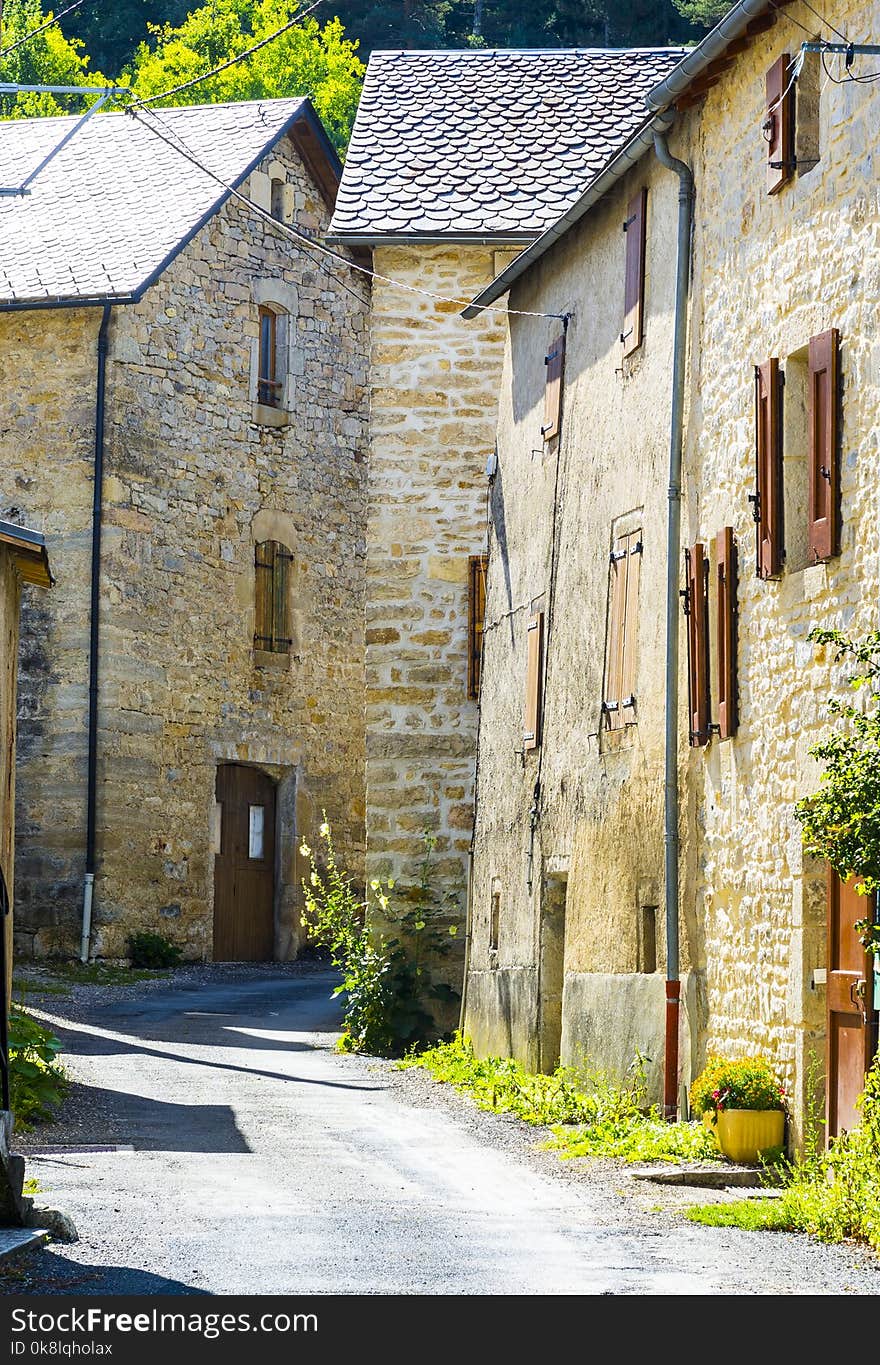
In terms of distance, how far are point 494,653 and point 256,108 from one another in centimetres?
1074

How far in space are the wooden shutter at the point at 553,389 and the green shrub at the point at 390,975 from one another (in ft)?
12.5

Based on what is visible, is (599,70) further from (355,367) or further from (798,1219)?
(798,1219)

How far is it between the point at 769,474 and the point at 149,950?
11.9 meters

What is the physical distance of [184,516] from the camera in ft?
71.5

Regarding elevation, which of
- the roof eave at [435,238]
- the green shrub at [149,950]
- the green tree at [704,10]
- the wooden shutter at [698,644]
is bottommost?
the green shrub at [149,950]

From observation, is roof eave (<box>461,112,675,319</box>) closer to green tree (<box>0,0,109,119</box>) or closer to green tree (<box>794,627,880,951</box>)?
green tree (<box>794,627,880,951</box>)

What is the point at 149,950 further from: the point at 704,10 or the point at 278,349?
the point at 704,10

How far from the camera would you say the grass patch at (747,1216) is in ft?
27.8

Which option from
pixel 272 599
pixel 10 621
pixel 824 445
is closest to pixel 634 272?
pixel 824 445

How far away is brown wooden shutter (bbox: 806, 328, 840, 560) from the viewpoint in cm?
984

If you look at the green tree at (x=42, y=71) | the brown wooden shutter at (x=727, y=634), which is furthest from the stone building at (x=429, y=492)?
the green tree at (x=42, y=71)

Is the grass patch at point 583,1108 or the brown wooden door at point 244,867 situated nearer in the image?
→ the grass patch at point 583,1108

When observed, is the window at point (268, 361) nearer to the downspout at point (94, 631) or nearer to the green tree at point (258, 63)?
the downspout at point (94, 631)

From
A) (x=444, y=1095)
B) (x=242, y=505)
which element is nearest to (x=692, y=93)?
(x=444, y=1095)
